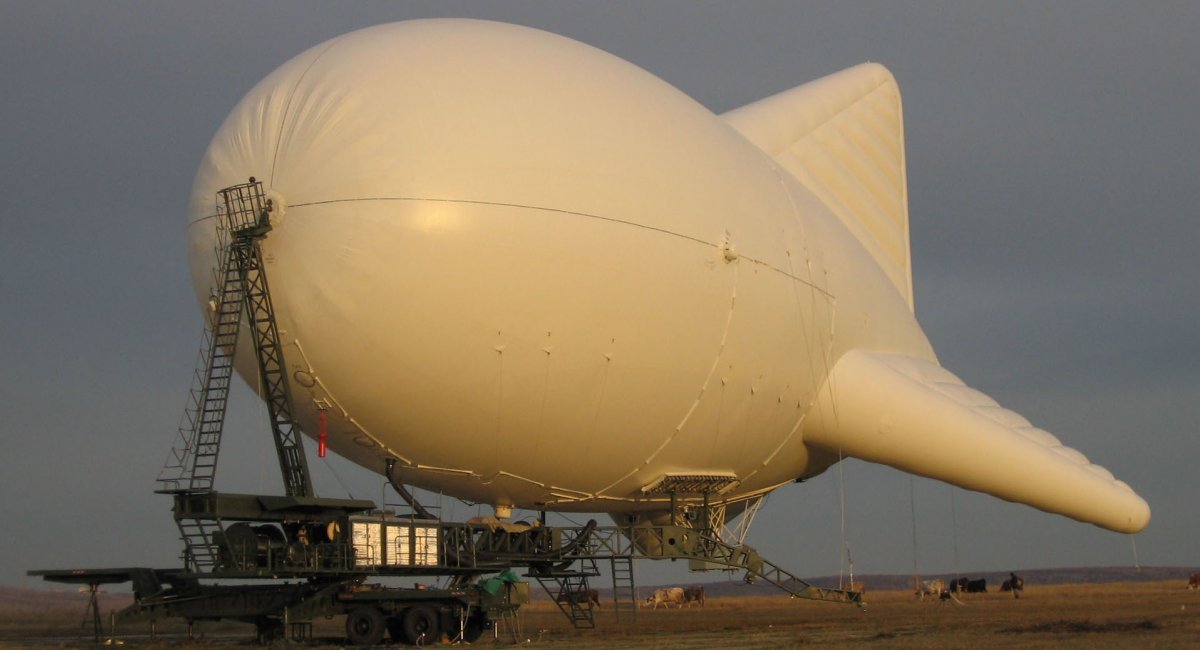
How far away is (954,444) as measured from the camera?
28.9 m

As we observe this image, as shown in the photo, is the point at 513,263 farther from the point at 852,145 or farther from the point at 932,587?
the point at 932,587

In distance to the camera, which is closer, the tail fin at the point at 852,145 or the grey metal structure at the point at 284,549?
the grey metal structure at the point at 284,549

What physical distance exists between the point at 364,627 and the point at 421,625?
3.30 feet

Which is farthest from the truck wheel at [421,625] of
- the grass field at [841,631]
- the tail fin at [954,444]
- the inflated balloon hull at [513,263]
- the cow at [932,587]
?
the cow at [932,587]

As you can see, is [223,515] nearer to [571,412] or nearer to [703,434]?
[571,412]

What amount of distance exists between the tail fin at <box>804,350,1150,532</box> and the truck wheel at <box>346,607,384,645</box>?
10.4m

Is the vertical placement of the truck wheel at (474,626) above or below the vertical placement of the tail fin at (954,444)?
below

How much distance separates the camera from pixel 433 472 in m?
23.6

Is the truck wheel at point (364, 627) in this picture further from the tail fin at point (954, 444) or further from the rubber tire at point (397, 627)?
the tail fin at point (954, 444)

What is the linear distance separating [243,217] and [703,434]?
932 centimetres

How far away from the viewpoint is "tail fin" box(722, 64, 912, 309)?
3359 centimetres

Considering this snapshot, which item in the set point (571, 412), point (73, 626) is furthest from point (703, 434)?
point (73, 626)

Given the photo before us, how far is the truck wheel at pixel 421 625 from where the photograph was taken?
2289 centimetres

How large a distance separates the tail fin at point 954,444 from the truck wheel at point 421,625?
31.1 feet
